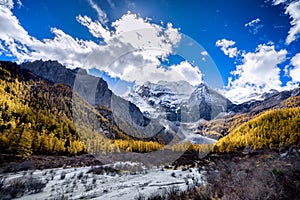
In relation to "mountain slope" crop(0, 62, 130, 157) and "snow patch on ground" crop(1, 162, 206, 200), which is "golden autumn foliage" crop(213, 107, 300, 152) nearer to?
"mountain slope" crop(0, 62, 130, 157)

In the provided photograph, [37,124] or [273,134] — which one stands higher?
[37,124]

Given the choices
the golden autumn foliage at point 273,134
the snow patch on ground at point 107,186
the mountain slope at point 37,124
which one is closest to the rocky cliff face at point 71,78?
the mountain slope at point 37,124

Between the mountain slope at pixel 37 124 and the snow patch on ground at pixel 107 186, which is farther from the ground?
the mountain slope at pixel 37 124

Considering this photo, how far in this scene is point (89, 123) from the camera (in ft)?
333

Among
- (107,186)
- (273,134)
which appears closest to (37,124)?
(107,186)

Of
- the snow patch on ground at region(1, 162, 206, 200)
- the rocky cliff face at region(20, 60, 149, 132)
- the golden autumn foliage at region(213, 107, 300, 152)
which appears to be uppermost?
the rocky cliff face at region(20, 60, 149, 132)

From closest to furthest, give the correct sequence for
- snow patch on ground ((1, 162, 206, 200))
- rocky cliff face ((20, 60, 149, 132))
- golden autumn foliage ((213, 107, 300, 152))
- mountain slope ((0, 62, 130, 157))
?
snow patch on ground ((1, 162, 206, 200)) < mountain slope ((0, 62, 130, 157)) < golden autumn foliage ((213, 107, 300, 152)) < rocky cliff face ((20, 60, 149, 132))

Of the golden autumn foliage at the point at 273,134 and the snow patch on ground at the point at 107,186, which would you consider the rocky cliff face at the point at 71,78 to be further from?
the snow patch on ground at the point at 107,186

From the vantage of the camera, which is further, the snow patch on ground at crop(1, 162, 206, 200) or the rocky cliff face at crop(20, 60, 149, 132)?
the rocky cliff face at crop(20, 60, 149, 132)

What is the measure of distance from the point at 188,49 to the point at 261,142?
2370 inches

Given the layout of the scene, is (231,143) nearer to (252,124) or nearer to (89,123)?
(252,124)

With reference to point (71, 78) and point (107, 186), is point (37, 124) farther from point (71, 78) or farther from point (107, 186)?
point (71, 78)

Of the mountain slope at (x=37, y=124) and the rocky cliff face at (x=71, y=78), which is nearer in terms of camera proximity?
the mountain slope at (x=37, y=124)

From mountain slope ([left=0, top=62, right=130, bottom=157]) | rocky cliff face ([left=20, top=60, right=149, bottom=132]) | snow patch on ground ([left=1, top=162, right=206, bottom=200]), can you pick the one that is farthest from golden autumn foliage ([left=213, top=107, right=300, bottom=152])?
rocky cliff face ([left=20, top=60, right=149, bottom=132])
